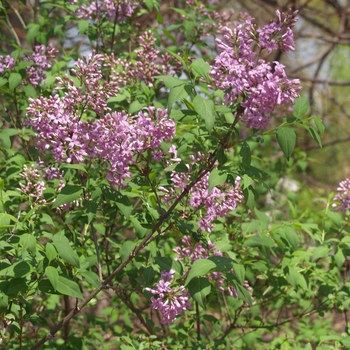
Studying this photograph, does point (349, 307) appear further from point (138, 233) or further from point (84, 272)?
point (84, 272)

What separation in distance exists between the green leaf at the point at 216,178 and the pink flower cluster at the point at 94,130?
263mm

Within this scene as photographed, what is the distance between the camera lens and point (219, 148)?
2289 millimetres

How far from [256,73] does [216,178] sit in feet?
1.42

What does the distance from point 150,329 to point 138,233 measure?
1045 mm

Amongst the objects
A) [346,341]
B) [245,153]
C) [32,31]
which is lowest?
[346,341]

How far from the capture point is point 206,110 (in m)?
2.08

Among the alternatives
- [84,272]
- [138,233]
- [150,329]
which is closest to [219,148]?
[138,233]

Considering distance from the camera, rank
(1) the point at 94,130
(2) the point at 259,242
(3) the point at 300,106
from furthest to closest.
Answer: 1. (2) the point at 259,242
2. (3) the point at 300,106
3. (1) the point at 94,130

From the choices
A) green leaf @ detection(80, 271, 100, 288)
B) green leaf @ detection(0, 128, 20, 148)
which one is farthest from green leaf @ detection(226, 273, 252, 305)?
green leaf @ detection(0, 128, 20, 148)

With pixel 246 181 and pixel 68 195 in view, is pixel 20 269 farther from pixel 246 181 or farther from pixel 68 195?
pixel 246 181

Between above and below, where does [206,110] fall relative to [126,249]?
above

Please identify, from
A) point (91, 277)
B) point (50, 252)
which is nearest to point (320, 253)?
point (91, 277)

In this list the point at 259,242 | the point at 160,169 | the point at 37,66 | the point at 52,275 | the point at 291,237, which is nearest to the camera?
the point at 52,275

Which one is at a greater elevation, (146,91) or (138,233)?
(146,91)
